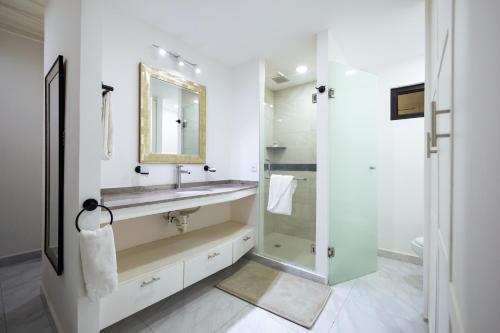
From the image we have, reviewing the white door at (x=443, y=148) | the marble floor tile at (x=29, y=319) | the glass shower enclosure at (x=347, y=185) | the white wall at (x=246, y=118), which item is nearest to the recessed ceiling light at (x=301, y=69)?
the white wall at (x=246, y=118)

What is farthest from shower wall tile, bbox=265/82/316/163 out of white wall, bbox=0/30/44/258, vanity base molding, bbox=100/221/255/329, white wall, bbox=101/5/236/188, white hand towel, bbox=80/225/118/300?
white wall, bbox=0/30/44/258

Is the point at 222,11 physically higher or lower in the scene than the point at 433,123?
higher

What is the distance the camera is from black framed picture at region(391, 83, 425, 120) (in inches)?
98.3

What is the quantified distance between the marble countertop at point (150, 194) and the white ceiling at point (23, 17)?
1882 mm

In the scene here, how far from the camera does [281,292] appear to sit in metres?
1.91

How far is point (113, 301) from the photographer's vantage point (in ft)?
4.17

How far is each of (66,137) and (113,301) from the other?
1068mm

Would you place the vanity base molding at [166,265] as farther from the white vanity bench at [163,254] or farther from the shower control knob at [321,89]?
the shower control knob at [321,89]

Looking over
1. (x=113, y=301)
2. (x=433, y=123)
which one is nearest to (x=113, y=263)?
(x=113, y=301)

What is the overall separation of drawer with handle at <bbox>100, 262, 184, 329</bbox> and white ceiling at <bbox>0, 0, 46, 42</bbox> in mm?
2579

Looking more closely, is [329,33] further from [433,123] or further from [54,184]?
[54,184]

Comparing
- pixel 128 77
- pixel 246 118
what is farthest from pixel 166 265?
pixel 246 118

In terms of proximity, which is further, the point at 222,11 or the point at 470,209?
the point at 222,11

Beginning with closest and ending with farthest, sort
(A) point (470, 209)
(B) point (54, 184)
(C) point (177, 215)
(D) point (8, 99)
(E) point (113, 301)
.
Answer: (A) point (470, 209), (E) point (113, 301), (B) point (54, 184), (C) point (177, 215), (D) point (8, 99)
